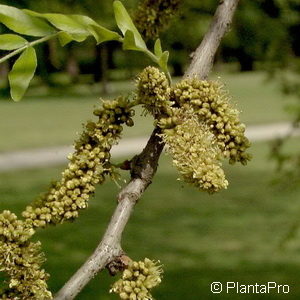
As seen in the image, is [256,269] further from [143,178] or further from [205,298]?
[143,178]

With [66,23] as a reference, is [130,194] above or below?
below

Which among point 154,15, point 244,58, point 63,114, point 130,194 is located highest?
point 244,58

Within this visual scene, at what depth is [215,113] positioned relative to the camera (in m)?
1.46

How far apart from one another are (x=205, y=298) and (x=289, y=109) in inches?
99.0

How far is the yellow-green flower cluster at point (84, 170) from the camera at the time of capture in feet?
4.77

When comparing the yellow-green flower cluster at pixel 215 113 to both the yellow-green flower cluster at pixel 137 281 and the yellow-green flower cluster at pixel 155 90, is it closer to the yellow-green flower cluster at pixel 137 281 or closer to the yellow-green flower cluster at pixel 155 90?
the yellow-green flower cluster at pixel 155 90

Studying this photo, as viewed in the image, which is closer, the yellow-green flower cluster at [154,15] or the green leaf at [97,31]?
the green leaf at [97,31]

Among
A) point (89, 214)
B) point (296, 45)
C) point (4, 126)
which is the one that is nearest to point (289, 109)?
point (296, 45)

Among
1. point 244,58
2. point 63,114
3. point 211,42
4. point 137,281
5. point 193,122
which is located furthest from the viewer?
point 63,114

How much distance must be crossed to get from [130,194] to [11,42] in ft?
1.23

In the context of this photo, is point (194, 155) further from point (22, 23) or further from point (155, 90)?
point (22, 23)

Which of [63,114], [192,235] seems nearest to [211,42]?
[192,235]

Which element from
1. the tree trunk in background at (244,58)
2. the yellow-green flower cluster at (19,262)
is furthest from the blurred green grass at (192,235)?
the yellow-green flower cluster at (19,262)

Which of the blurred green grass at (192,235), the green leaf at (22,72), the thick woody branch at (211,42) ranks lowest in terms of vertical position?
the green leaf at (22,72)
